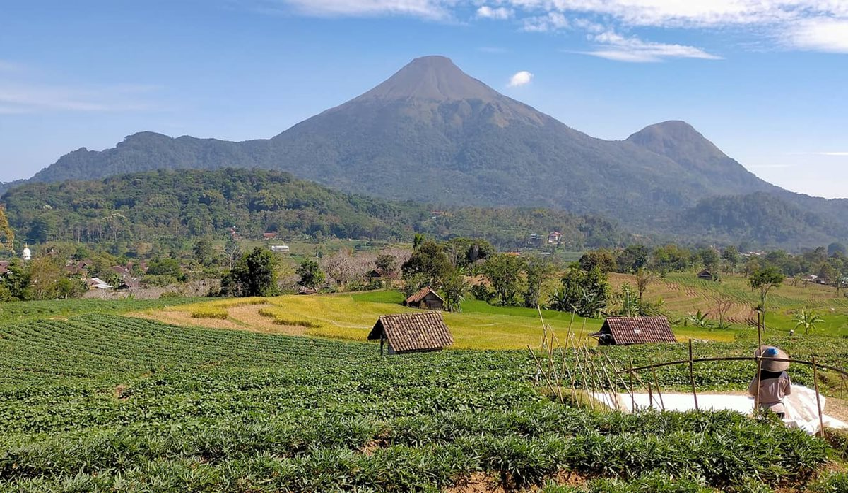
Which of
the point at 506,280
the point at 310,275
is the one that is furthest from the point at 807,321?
the point at 310,275

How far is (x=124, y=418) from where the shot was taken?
18688 millimetres

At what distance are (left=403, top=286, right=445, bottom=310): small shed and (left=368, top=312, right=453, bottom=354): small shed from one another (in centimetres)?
3699

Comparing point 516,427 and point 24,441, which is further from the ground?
point 516,427

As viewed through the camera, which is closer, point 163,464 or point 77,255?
point 163,464

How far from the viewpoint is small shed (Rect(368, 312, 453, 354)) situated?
33.7m

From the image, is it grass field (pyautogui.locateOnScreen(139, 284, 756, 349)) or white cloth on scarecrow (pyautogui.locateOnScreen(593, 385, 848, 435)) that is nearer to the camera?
white cloth on scarecrow (pyautogui.locateOnScreen(593, 385, 848, 435))

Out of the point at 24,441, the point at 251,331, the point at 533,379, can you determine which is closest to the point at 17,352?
the point at 251,331

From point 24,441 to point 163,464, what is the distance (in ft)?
21.7

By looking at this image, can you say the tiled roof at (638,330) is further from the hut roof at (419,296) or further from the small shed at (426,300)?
the hut roof at (419,296)

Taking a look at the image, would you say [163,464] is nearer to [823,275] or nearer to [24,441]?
[24,441]

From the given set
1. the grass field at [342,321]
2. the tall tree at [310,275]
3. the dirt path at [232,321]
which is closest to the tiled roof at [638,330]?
the grass field at [342,321]

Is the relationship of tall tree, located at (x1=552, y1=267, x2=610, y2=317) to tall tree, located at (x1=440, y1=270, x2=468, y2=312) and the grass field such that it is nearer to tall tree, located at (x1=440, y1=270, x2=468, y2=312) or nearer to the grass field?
the grass field

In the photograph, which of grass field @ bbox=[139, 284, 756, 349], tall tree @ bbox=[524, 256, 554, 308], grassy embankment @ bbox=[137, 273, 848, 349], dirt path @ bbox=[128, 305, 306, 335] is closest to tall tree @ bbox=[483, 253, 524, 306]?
tall tree @ bbox=[524, 256, 554, 308]

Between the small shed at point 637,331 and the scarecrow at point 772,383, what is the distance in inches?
1032
